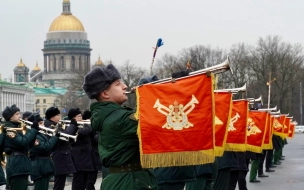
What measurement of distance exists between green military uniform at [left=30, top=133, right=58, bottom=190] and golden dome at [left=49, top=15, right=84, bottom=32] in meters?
167

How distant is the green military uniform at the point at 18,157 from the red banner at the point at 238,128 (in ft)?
9.73

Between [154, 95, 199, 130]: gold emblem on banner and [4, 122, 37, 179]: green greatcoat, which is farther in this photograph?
[4, 122, 37, 179]: green greatcoat

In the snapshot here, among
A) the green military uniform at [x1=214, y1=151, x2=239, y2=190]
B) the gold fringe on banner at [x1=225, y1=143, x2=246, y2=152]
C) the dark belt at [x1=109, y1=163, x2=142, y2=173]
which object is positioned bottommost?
the green military uniform at [x1=214, y1=151, x2=239, y2=190]

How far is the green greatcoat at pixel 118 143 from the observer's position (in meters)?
7.36

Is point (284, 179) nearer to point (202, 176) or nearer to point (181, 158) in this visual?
point (202, 176)

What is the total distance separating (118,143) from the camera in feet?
24.2

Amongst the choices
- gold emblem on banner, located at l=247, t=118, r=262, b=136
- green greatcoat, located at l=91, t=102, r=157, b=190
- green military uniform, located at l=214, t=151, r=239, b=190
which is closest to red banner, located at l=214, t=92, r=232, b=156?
green military uniform, located at l=214, t=151, r=239, b=190

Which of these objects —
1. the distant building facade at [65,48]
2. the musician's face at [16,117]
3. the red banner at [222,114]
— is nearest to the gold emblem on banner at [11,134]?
the musician's face at [16,117]

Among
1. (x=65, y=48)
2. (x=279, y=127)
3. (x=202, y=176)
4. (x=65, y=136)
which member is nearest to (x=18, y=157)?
(x=65, y=136)

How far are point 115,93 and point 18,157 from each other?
6386mm

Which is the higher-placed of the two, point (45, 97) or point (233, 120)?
point (45, 97)

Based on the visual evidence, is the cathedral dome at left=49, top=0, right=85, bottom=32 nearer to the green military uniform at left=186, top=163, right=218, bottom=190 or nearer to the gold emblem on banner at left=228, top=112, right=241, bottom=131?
the gold emblem on banner at left=228, top=112, right=241, bottom=131

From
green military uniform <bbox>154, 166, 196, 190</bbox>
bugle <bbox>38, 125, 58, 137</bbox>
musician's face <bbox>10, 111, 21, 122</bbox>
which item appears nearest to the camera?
green military uniform <bbox>154, 166, 196, 190</bbox>

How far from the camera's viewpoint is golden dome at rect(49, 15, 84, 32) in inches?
7136
